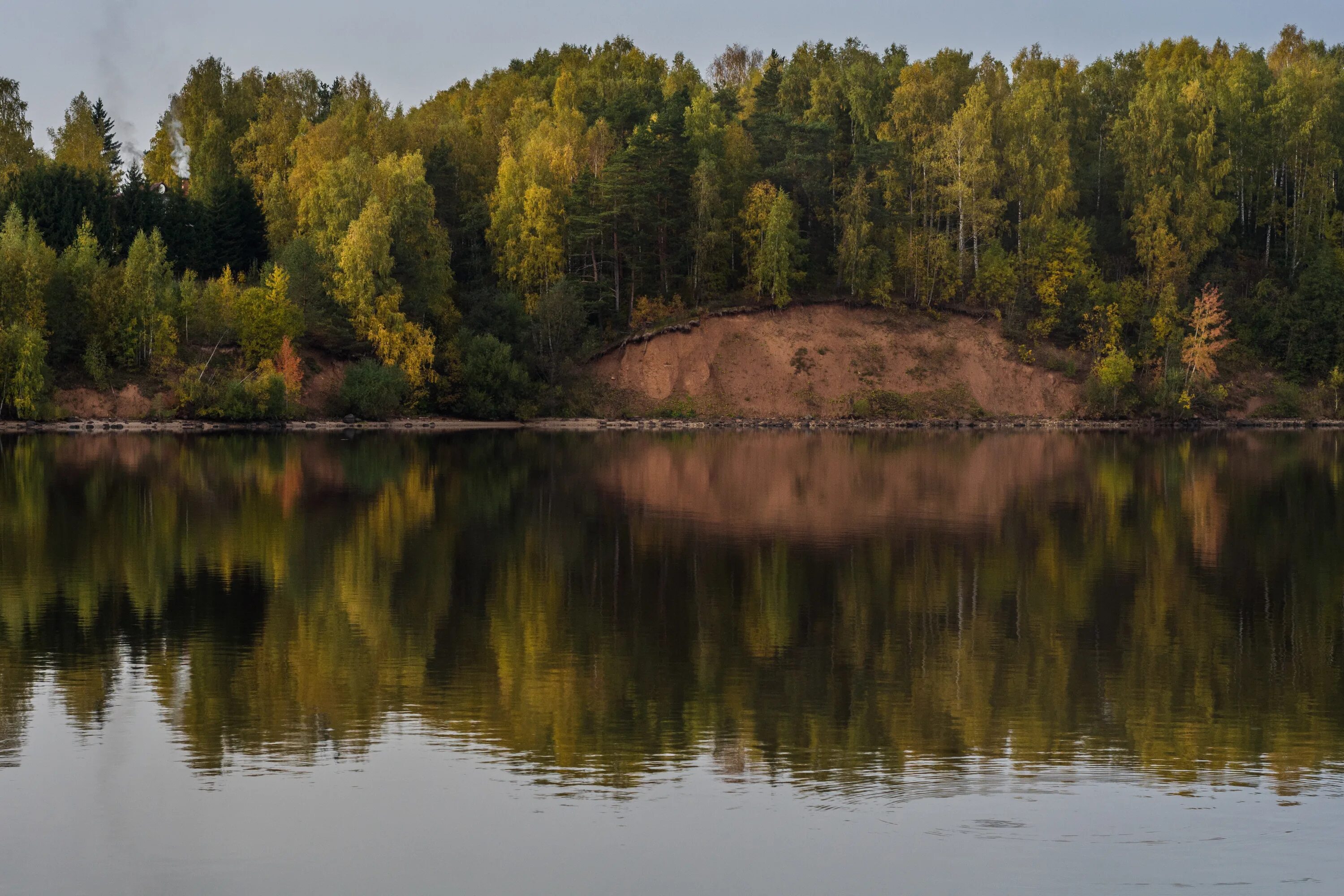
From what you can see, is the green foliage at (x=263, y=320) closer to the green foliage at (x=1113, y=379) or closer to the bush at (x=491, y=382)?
the bush at (x=491, y=382)

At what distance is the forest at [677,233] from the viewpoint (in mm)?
77938

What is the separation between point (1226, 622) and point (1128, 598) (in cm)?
212

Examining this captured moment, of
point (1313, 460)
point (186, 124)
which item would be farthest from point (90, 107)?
point (1313, 460)

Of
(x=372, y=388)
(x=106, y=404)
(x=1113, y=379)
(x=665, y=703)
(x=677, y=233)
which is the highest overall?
(x=677, y=233)

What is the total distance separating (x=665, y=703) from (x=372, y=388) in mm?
63901

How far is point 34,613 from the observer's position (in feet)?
63.6

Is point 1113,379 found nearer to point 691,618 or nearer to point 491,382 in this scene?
point 491,382

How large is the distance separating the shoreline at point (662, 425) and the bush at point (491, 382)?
2.85 feet

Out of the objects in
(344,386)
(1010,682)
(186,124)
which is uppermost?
(186,124)

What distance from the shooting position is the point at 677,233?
3565 inches

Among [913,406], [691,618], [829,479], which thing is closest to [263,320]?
[913,406]

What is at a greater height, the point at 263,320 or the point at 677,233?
the point at 677,233

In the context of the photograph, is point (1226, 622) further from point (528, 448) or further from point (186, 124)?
point (186, 124)

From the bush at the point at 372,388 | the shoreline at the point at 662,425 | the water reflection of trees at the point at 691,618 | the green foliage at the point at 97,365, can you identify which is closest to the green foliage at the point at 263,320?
the shoreline at the point at 662,425
